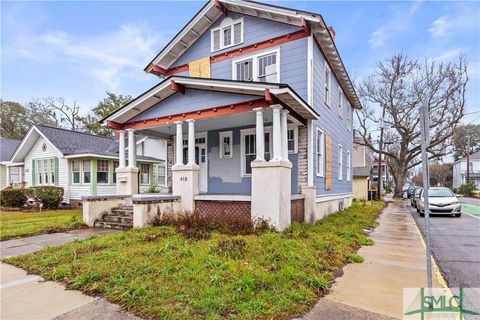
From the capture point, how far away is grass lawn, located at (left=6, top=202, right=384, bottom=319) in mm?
3549

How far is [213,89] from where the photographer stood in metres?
9.25

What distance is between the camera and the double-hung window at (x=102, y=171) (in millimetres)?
18094

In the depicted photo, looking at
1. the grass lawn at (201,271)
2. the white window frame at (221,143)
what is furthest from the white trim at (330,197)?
the white window frame at (221,143)

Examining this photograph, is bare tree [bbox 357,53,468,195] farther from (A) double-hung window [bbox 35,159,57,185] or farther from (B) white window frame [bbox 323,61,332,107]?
(A) double-hung window [bbox 35,159,57,185]

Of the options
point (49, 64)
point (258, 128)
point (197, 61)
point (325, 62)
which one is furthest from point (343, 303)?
point (49, 64)

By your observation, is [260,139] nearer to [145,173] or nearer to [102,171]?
[102,171]

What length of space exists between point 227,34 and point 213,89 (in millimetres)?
4348

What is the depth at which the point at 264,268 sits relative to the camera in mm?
4750

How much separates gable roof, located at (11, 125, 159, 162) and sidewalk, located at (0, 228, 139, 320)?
44.4ft

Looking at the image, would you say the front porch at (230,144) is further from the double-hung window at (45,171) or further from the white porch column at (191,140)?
the double-hung window at (45,171)

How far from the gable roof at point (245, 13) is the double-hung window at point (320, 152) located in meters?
3.51

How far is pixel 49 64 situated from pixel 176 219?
597 inches

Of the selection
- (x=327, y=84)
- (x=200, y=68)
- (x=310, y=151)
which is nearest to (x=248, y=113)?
(x=310, y=151)

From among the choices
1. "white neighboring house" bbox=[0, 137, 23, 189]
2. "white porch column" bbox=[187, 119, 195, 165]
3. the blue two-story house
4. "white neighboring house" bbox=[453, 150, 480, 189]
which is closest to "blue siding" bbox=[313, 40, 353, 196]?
the blue two-story house
